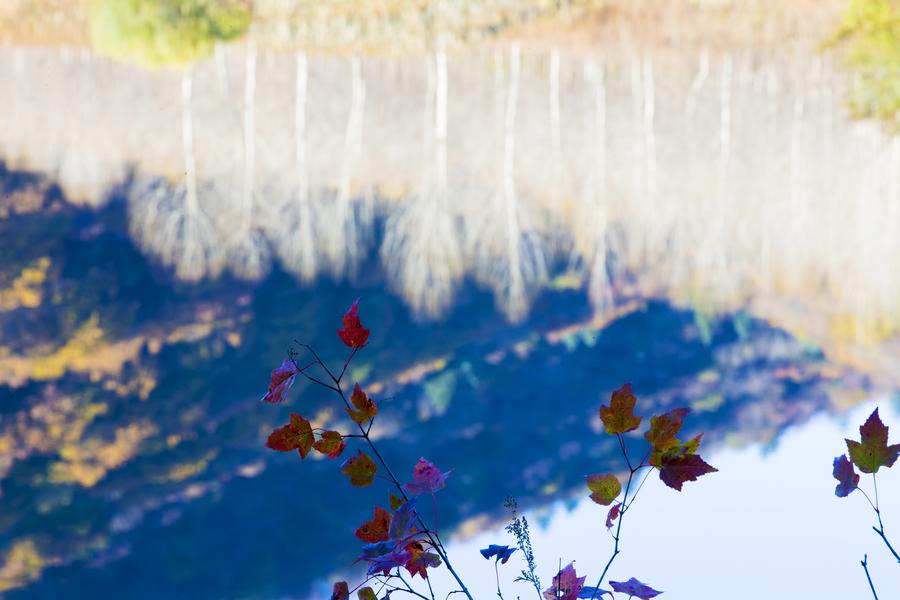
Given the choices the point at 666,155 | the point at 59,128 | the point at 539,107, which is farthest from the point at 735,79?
the point at 59,128

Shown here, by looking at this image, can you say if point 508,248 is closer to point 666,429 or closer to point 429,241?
point 429,241

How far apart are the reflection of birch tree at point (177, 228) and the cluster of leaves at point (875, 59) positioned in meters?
2.58

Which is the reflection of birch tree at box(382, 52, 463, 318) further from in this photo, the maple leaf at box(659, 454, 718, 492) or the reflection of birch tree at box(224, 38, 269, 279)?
the maple leaf at box(659, 454, 718, 492)

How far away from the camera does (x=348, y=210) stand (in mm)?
2775

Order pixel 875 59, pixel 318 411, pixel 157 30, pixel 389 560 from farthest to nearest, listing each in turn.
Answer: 1. pixel 875 59
2. pixel 157 30
3. pixel 318 411
4. pixel 389 560

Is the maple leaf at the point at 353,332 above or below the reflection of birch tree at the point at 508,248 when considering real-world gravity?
above

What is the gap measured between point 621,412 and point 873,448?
0.55ft

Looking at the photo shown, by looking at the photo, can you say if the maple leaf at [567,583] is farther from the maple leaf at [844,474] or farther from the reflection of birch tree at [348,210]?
the reflection of birch tree at [348,210]

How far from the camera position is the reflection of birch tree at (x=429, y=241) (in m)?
2.40

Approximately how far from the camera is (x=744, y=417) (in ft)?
6.40

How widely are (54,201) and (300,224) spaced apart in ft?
2.36

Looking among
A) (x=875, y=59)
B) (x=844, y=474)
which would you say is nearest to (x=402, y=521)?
(x=844, y=474)

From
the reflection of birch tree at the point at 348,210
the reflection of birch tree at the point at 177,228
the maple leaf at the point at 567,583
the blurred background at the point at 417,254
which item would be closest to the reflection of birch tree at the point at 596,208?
the blurred background at the point at 417,254

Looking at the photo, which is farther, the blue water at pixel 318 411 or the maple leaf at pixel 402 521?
the blue water at pixel 318 411
